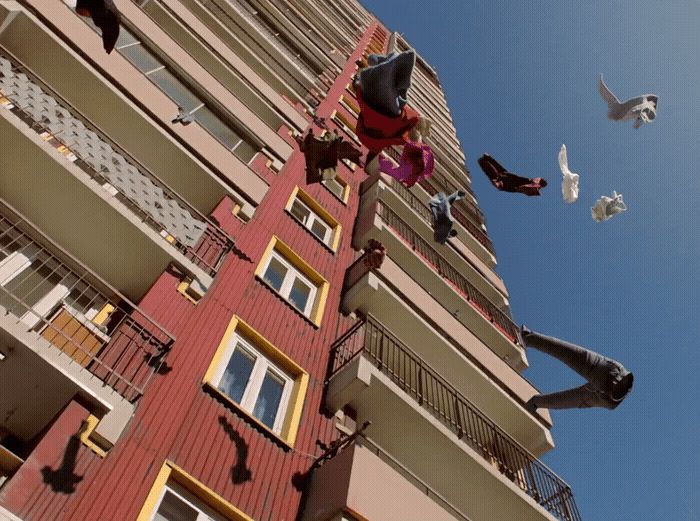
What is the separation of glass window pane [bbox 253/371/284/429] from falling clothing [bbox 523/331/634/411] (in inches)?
245

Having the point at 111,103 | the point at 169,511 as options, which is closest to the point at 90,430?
the point at 169,511

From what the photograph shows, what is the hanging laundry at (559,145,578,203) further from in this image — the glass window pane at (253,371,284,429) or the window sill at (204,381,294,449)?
the window sill at (204,381,294,449)

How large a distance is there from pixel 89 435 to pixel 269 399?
338 centimetres

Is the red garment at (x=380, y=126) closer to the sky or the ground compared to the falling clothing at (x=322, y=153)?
closer to the ground

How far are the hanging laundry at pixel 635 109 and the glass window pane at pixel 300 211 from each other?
24.9 feet

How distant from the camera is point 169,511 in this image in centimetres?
716

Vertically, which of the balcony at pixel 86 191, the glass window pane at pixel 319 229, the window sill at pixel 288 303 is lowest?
the balcony at pixel 86 191

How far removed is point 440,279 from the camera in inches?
695

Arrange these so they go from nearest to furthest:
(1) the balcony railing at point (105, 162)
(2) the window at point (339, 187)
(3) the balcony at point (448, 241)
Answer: (1) the balcony railing at point (105, 162)
(2) the window at point (339, 187)
(3) the balcony at point (448, 241)

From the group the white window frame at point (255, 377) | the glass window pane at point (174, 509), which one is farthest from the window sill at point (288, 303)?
the glass window pane at point (174, 509)

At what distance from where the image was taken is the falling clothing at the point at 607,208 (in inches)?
554

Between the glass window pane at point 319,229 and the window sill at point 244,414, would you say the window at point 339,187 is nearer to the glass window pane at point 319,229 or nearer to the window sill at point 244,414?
the glass window pane at point 319,229

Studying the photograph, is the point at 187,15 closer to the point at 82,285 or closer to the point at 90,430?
the point at 82,285

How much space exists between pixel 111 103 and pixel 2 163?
10.8 ft
